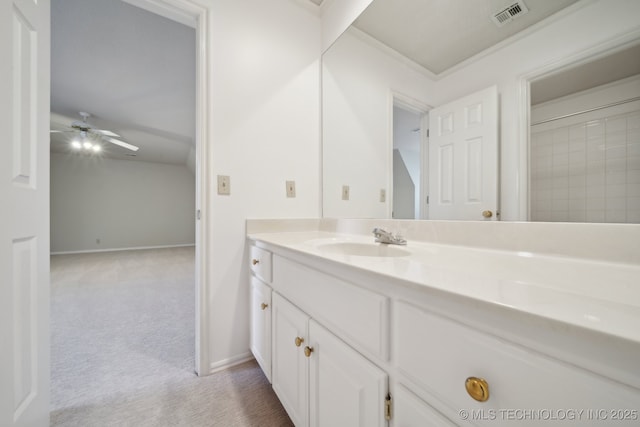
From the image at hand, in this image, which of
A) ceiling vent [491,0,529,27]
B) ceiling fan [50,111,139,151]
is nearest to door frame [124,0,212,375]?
ceiling vent [491,0,529,27]

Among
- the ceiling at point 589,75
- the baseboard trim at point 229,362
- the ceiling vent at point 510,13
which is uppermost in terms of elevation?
the ceiling vent at point 510,13

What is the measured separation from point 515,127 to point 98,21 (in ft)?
9.13

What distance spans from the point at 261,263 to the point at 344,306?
0.63 meters

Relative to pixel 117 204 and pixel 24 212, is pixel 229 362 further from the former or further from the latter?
pixel 117 204

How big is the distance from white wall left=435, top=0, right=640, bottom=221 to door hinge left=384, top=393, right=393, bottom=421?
0.69 metres

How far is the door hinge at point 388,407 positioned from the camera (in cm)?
48

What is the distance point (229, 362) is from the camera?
4.24ft

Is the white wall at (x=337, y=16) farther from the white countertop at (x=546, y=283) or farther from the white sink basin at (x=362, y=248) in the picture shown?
the white countertop at (x=546, y=283)

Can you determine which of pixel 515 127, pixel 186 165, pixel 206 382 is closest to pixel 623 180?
pixel 515 127

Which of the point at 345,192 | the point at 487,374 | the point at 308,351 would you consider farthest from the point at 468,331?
the point at 345,192

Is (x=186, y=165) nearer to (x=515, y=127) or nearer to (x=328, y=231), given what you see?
(x=328, y=231)

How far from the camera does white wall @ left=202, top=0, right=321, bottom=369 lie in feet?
4.16

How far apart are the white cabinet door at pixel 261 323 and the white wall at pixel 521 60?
104 cm

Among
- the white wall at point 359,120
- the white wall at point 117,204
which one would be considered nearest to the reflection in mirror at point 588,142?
the white wall at point 359,120
